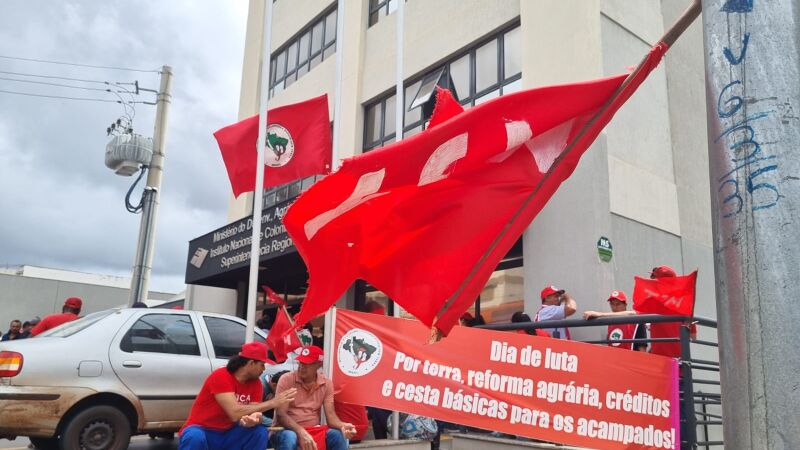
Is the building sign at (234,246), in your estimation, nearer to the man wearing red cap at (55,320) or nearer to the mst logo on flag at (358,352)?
the man wearing red cap at (55,320)

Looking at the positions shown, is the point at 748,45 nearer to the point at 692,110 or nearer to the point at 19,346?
the point at 19,346

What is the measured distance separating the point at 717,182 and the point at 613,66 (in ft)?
28.5

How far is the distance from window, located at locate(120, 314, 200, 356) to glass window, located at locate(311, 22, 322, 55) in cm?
1201

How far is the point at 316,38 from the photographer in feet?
60.1

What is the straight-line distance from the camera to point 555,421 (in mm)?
5484

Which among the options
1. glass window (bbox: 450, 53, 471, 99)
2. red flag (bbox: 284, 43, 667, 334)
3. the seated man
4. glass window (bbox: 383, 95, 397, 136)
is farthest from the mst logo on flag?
glass window (bbox: 383, 95, 397, 136)

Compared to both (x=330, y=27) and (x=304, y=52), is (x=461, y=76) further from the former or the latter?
(x=304, y=52)

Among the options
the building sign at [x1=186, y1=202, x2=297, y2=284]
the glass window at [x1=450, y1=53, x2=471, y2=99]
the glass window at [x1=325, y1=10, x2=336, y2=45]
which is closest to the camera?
the glass window at [x1=450, y1=53, x2=471, y2=99]

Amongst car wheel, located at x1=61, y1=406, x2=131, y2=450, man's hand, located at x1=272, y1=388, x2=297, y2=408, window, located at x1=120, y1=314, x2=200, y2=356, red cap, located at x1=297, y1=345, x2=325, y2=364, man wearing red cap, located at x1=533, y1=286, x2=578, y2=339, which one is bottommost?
car wheel, located at x1=61, y1=406, x2=131, y2=450

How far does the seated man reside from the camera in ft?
19.2

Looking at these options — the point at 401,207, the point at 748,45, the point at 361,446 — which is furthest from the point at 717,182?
the point at 361,446

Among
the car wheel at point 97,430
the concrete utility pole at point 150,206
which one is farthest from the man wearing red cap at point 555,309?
the concrete utility pole at point 150,206

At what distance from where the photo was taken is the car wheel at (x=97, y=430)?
633 cm

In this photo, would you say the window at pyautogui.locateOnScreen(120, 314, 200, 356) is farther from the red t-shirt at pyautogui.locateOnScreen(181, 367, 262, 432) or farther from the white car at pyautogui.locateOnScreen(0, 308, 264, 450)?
the red t-shirt at pyautogui.locateOnScreen(181, 367, 262, 432)
